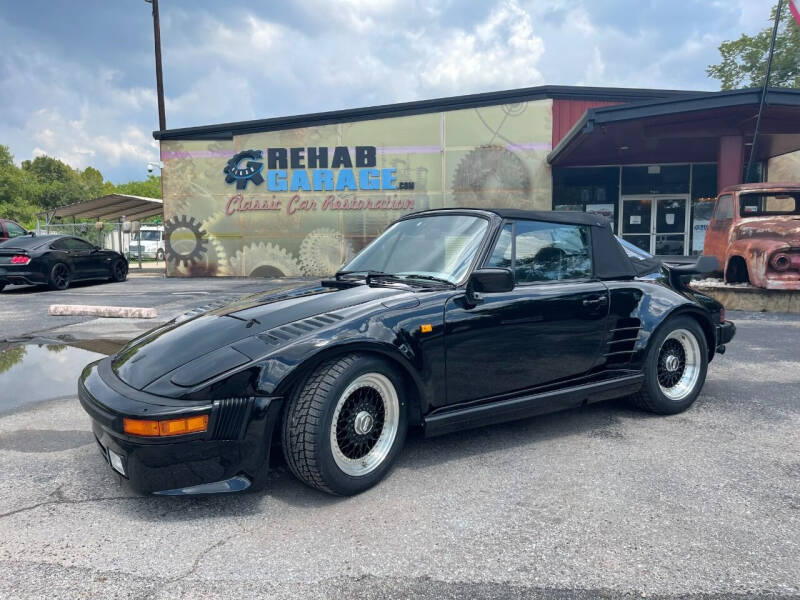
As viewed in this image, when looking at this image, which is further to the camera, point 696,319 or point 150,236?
point 150,236

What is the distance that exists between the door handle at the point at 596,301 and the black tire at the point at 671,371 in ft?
1.70

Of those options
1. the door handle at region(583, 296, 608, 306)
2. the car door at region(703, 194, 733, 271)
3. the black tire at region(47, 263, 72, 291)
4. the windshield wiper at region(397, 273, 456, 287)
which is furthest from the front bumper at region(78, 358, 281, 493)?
the black tire at region(47, 263, 72, 291)

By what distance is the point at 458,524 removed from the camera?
2.51m

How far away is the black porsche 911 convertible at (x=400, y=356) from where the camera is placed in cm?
249

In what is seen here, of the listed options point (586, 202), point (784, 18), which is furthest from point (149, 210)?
point (784, 18)

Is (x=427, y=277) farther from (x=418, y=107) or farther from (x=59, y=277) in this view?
(x=418, y=107)

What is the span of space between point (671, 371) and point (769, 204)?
22.4 feet

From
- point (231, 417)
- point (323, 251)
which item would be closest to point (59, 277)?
point (323, 251)

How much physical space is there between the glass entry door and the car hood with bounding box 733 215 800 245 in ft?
28.7

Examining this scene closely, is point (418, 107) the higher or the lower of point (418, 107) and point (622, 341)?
the higher

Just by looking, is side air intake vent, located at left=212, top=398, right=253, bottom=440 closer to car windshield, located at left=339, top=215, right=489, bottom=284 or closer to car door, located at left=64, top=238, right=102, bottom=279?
car windshield, located at left=339, top=215, right=489, bottom=284

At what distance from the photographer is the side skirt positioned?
3.05 m

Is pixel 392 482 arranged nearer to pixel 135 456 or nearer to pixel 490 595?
pixel 490 595

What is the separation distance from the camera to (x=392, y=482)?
2.94m
